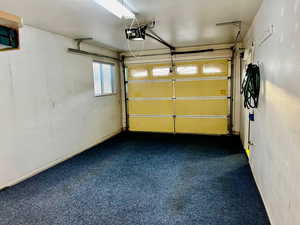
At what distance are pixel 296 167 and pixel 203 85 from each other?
4.53 meters

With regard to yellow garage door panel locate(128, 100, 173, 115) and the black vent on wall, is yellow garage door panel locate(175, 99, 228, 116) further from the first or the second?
the black vent on wall

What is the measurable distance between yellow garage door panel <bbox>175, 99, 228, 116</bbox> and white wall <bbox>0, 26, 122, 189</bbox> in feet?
8.09

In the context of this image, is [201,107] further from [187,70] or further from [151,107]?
[151,107]

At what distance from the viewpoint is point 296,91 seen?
4.66ft

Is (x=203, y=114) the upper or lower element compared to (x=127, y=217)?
upper

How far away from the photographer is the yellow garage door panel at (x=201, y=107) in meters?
5.70

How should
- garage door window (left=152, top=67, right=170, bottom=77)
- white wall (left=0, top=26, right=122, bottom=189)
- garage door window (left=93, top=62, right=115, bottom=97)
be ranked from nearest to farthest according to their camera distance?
white wall (left=0, top=26, right=122, bottom=189) < garage door window (left=93, top=62, right=115, bottom=97) < garage door window (left=152, top=67, right=170, bottom=77)

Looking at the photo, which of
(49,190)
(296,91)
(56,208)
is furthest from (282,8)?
(49,190)

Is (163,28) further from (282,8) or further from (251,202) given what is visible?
(251,202)

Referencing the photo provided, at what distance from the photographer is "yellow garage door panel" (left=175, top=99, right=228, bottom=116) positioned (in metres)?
5.70

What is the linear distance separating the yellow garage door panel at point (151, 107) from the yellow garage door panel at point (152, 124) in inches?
7.3

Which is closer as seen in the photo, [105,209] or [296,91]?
[296,91]

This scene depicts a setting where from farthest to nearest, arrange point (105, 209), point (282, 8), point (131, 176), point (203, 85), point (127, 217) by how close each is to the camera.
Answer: point (203, 85)
point (131, 176)
point (105, 209)
point (127, 217)
point (282, 8)

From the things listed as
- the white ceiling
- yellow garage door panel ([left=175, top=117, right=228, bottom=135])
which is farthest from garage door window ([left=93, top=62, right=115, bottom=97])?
yellow garage door panel ([left=175, top=117, right=228, bottom=135])
